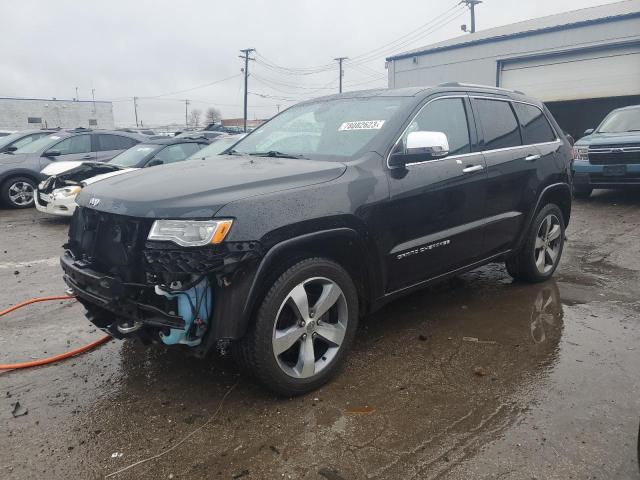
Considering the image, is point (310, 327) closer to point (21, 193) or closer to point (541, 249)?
point (541, 249)

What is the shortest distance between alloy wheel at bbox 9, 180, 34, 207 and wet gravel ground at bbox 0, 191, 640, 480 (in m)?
7.43

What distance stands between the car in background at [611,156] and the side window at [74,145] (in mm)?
10020

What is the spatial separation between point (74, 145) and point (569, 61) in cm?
1788

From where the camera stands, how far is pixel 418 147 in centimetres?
333

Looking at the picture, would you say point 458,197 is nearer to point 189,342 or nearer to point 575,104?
point 189,342

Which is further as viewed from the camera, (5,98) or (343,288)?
(5,98)

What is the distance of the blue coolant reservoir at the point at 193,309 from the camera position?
104 inches

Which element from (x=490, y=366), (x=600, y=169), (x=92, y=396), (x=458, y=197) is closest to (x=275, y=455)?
(x=92, y=396)

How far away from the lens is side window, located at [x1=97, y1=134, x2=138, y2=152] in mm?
11633

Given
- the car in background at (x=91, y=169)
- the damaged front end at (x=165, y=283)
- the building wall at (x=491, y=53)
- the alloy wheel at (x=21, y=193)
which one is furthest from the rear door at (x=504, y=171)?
the building wall at (x=491, y=53)

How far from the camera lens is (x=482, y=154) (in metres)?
4.09

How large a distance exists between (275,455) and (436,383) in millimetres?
1162

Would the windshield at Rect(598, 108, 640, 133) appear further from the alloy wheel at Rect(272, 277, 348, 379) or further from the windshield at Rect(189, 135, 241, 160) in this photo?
the alloy wheel at Rect(272, 277, 348, 379)

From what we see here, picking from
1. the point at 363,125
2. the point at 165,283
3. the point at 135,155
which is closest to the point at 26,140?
the point at 135,155
